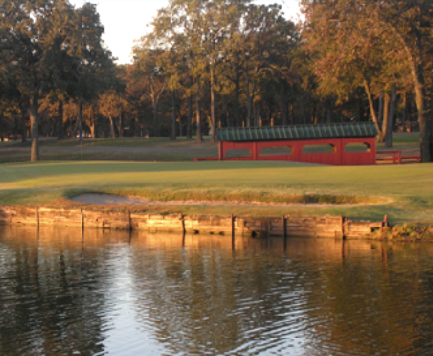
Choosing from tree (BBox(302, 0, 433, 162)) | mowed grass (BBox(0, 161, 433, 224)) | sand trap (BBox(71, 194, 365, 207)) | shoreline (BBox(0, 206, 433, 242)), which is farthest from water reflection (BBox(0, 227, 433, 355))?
tree (BBox(302, 0, 433, 162))

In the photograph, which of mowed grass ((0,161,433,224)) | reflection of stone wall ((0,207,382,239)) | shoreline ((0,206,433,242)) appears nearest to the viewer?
shoreline ((0,206,433,242))

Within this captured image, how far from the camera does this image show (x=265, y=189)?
22.6 m

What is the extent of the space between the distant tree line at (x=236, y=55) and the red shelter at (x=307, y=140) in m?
5.49

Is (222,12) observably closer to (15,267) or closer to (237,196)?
(237,196)

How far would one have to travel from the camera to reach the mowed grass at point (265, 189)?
62.2 ft

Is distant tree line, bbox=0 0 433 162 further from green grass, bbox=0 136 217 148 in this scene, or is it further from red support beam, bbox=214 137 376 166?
red support beam, bbox=214 137 376 166

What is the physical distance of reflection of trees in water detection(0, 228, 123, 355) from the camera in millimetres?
8359

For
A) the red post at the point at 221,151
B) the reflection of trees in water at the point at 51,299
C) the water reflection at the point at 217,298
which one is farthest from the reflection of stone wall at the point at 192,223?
the red post at the point at 221,151

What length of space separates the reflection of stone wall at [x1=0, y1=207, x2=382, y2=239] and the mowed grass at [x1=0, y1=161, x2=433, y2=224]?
0.91 metres

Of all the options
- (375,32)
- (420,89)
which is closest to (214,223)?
(375,32)

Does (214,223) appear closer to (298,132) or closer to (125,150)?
(298,132)

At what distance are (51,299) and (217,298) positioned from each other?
3201 mm

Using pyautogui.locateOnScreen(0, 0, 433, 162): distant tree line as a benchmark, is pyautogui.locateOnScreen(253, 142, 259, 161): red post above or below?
below

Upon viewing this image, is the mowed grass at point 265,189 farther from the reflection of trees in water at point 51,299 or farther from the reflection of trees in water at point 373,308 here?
the reflection of trees in water at point 51,299
